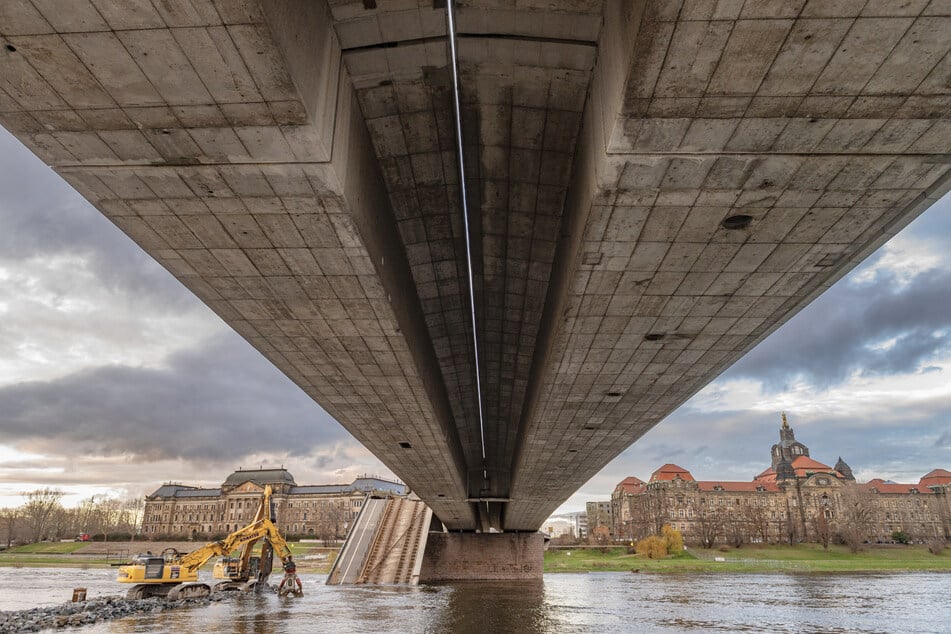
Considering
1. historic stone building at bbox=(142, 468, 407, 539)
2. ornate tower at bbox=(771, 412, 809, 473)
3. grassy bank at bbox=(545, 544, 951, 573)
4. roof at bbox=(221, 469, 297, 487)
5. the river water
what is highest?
ornate tower at bbox=(771, 412, 809, 473)

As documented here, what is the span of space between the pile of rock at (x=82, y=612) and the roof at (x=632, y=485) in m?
134

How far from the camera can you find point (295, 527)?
146125mm

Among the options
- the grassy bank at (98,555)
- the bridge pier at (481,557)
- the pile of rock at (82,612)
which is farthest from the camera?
the grassy bank at (98,555)

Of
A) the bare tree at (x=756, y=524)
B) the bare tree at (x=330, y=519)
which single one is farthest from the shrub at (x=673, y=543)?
the bare tree at (x=330, y=519)

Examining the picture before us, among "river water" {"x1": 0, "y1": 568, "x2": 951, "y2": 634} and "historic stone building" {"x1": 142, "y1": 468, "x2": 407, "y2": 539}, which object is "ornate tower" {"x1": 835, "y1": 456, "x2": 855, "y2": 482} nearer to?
"historic stone building" {"x1": 142, "y1": 468, "x2": 407, "y2": 539}

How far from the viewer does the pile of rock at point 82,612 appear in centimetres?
1778

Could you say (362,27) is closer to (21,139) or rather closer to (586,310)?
(21,139)

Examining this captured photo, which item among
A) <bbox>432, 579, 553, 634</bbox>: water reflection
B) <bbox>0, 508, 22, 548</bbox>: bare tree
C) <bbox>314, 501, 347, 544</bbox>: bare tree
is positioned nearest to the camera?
<bbox>432, 579, 553, 634</bbox>: water reflection

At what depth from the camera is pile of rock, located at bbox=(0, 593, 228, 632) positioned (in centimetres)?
1778

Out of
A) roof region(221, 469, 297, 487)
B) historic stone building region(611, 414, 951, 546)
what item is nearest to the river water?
historic stone building region(611, 414, 951, 546)

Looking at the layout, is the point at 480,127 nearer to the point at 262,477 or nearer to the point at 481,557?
the point at 481,557

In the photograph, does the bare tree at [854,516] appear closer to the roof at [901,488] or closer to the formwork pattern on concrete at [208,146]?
the roof at [901,488]

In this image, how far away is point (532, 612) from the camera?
2347 cm

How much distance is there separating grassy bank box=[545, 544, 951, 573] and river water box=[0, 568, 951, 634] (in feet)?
→ 129
